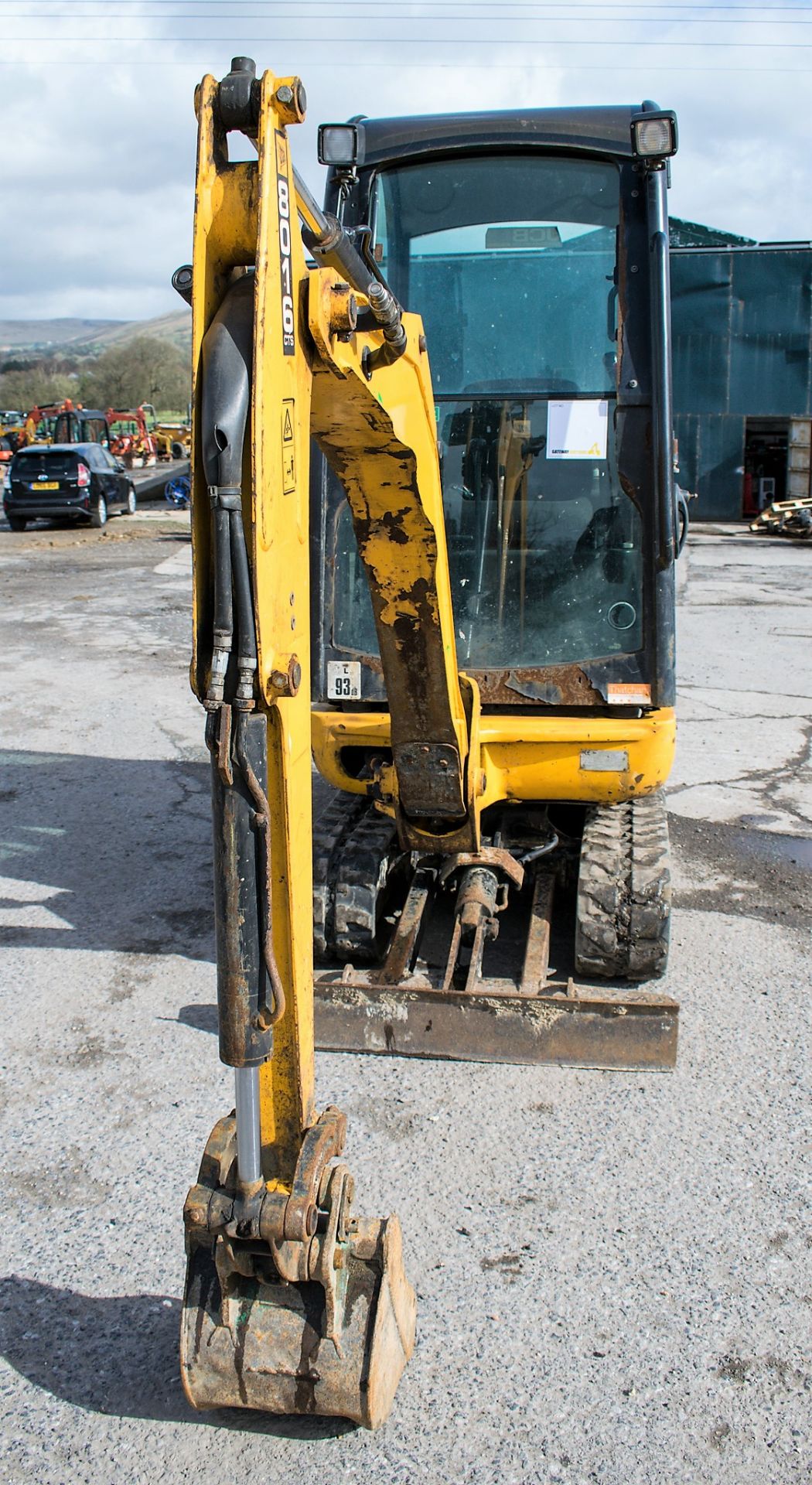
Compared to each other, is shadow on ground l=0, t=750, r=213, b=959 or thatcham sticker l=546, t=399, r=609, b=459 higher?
thatcham sticker l=546, t=399, r=609, b=459

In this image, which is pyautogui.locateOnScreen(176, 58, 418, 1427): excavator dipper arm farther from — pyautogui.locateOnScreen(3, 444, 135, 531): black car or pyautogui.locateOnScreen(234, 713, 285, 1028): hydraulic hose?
pyautogui.locateOnScreen(3, 444, 135, 531): black car

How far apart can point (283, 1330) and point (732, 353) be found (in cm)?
2486

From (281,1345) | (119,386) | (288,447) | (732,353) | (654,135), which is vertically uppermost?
(119,386)

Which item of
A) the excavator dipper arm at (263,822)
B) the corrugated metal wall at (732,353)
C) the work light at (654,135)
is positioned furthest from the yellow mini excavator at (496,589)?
the corrugated metal wall at (732,353)

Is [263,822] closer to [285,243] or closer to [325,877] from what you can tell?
[285,243]

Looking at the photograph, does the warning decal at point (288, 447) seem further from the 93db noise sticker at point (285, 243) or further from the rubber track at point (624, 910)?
the rubber track at point (624, 910)

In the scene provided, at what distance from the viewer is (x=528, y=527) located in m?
4.80

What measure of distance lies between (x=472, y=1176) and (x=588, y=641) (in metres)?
2.07

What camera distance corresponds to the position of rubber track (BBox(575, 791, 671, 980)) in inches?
179

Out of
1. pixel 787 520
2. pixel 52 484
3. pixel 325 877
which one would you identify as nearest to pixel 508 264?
pixel 325 877

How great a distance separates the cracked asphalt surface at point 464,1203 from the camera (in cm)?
278

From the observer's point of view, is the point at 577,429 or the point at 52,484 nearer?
the point at 577,429

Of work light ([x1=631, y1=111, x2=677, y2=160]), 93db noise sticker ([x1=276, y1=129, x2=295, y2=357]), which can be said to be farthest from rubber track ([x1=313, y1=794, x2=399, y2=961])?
work light ([x1=631, y1=111, x2=677, y2=160])

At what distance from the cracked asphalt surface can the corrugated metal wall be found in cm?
1999
